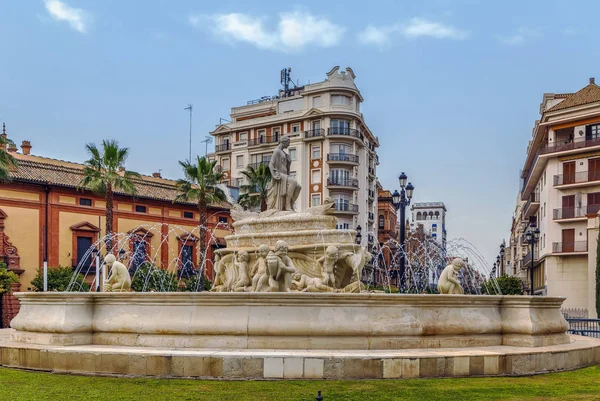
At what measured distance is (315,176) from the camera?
202 feet

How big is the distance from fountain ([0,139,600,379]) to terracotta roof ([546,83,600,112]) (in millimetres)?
32690

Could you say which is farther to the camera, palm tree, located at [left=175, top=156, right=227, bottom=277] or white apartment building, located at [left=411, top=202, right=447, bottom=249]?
white apartment building, located at [left=411, top=202, right=447, bottom=249]

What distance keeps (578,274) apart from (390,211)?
1808 inches

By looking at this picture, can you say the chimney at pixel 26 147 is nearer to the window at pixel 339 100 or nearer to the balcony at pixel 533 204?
the window at pixel 339 100

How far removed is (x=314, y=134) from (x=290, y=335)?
52.2 m

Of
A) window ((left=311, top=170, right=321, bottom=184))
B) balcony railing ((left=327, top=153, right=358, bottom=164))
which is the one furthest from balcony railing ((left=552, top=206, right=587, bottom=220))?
window ((left=311, top=170, right=321, bottom=184))

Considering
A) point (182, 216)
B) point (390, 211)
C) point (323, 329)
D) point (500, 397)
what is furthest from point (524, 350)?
point (390, 211)

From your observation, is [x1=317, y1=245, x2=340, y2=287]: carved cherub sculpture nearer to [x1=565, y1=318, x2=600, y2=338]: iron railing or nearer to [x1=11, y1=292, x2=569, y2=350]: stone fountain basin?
[x1=11, y1=292, x2=569, y2=350]: stone fountain basin

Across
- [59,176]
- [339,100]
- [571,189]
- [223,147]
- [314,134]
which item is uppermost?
[339,100]

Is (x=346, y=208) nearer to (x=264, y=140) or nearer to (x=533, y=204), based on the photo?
(x=264, y=140)

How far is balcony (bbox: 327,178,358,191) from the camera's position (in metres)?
60.3

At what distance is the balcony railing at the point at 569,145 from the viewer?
128 feet

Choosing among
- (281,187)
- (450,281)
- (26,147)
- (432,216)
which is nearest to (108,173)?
(26,147)

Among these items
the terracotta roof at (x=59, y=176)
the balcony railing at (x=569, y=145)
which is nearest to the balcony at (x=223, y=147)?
the terracotta roof at (x=59, y=176)
